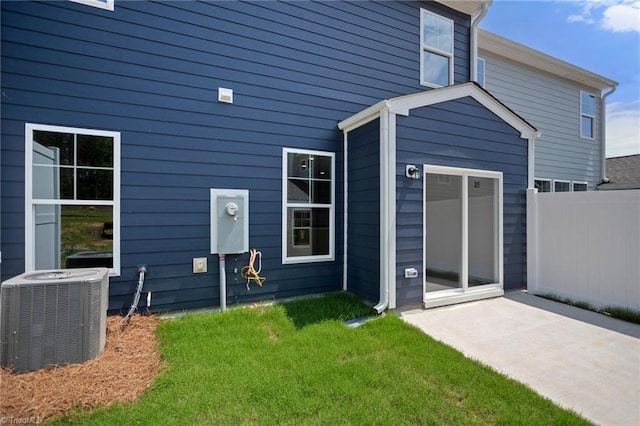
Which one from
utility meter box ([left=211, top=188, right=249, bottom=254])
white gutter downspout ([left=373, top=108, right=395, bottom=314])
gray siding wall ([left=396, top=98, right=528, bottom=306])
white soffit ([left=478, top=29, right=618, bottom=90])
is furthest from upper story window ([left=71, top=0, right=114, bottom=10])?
white soffit ([left=478, top=29, right=618, bottom=90])

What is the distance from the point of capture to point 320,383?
7.84ft

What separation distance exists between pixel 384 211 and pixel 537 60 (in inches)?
317

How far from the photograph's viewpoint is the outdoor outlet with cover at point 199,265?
392 cm

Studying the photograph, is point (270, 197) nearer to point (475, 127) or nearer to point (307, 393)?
point (307, 393)

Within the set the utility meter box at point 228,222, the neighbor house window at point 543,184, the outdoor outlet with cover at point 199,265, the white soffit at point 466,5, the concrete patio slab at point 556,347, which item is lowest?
the concrete patio slab at point 556,347

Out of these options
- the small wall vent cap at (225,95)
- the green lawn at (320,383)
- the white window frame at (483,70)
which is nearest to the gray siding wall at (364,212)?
the green lawn at (320,383)

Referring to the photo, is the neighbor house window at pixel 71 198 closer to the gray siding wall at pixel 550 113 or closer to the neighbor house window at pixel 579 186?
the gray siding wall at pixel 550 113

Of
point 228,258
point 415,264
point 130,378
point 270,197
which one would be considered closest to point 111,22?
point 270,197

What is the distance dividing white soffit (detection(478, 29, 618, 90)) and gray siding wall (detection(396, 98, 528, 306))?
406 cm

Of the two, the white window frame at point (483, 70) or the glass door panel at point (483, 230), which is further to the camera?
the white window frame at point (483, 70)

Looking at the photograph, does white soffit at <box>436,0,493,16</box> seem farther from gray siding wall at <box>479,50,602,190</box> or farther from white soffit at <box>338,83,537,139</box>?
white soffit at <box>338,83,537,139</box>

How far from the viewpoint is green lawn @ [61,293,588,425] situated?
2.03 metres

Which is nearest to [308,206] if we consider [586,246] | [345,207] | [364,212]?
[345,207]

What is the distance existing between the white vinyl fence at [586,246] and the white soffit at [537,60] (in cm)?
478
